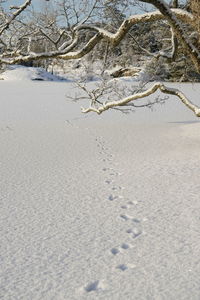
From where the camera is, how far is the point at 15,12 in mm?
6203

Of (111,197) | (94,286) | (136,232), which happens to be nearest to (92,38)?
(111,197)

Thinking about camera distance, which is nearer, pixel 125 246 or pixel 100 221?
pixel 125 246

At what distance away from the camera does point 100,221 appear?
13.7 ft

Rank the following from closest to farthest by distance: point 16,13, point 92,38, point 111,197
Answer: point 111,197 → point 16,13 → point 92,38

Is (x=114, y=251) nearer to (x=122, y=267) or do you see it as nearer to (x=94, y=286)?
(x=122, y=267)

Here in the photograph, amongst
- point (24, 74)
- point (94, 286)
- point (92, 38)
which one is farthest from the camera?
point (24, 74)

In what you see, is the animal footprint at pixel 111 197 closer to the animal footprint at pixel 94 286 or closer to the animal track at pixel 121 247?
the animal track at pixel 121 247

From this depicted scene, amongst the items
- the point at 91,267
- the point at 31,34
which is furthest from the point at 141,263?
the point at 31,34

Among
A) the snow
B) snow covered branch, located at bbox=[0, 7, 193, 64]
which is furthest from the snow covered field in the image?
the snow

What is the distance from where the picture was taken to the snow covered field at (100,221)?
280cm

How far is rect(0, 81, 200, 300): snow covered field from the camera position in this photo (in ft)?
9.20

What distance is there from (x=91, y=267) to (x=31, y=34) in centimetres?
593

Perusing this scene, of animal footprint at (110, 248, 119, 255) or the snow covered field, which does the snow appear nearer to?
the snow covered field

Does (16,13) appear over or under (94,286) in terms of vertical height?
over
